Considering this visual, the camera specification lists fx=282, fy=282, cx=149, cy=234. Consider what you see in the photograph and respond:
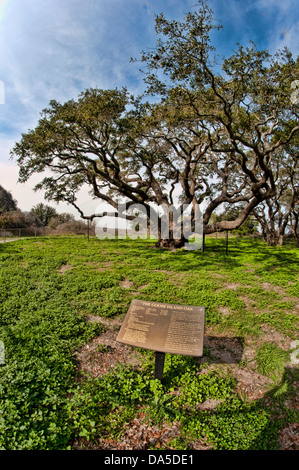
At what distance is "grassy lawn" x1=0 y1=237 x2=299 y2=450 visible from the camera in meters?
3.67

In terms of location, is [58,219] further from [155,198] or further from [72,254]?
[72,254]

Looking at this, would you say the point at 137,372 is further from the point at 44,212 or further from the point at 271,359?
the point at 44,212

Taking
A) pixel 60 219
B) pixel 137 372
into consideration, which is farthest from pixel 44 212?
pixel 137 372

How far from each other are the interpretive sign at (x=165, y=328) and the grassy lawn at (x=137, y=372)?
2.16 ft

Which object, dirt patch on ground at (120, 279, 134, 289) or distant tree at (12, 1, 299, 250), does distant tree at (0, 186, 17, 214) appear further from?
dirt patch on ground at (120, 279, 134, 289)

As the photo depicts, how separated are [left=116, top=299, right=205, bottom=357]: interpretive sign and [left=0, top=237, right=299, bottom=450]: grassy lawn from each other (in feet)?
2.16

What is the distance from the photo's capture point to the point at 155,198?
64.4 ft

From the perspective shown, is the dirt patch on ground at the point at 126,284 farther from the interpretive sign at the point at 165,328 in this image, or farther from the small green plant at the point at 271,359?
the small green plant at the point at 271,359

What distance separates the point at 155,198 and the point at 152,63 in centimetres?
971

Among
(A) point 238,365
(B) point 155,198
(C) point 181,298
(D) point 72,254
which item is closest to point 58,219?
(B) point 155,198

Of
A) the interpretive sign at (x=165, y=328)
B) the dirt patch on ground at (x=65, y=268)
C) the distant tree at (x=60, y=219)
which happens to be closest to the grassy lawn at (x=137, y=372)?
the interpretive sign at (x=165, y=328)

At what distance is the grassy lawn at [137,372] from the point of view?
144 inches

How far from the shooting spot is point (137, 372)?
501cm
